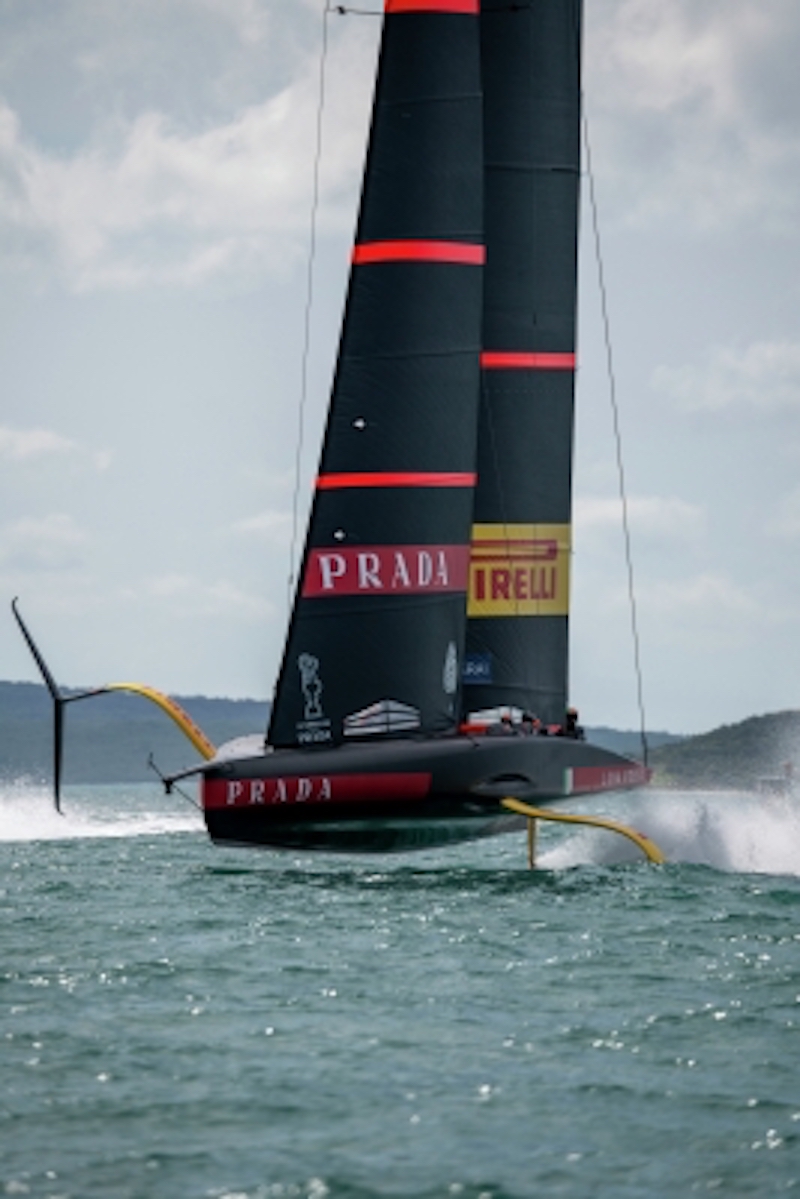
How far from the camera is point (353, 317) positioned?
24.6 metres

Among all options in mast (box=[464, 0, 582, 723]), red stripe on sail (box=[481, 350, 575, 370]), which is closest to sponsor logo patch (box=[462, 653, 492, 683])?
mast (box=[464, 0, 582, 723])

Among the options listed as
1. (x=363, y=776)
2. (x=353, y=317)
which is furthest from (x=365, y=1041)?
(x=353, y=317)

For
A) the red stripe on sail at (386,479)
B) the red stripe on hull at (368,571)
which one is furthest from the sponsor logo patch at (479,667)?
the red stripe on sail at (386,479)

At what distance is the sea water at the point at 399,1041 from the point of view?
390 inches

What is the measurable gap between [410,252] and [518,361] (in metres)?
3.40

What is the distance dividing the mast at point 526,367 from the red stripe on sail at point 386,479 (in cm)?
287

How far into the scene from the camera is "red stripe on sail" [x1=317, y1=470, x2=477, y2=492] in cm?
2434

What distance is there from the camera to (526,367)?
27594mm

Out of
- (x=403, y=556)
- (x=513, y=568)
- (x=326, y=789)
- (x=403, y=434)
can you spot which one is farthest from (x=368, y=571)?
(x=513, y=568)

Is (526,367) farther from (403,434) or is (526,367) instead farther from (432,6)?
(432,6)

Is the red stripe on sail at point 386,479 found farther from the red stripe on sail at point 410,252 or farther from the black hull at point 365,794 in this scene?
the black hull at point 365,794

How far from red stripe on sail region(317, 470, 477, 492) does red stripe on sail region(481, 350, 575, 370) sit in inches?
134

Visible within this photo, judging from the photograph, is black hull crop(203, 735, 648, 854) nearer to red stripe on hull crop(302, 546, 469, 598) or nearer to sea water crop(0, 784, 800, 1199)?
sea water crop(0, 784, 800, 1199)

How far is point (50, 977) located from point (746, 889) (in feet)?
32.4
